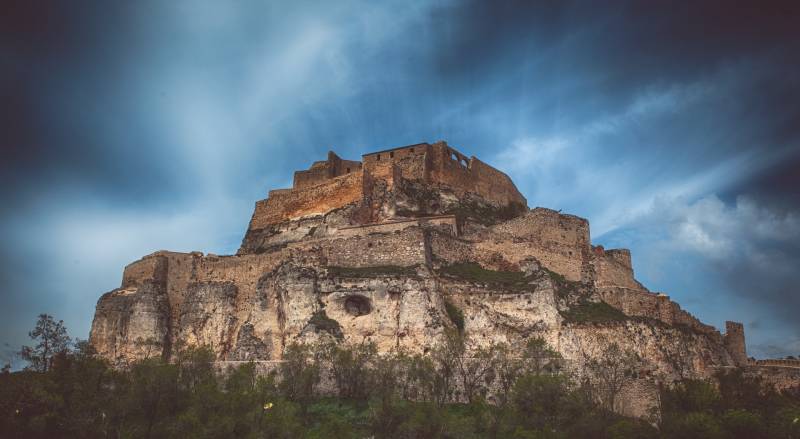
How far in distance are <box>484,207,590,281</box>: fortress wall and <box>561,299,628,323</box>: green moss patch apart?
4441 mm

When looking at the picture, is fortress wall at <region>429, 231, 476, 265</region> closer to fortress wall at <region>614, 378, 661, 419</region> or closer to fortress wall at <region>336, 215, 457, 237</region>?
fortress wall at <region>336, 215, 457, 237</region>

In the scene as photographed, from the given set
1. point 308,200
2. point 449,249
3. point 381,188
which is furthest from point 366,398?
point 308,200

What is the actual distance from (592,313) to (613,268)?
30.7 feet

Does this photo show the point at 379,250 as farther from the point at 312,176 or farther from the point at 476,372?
the point at 312,176

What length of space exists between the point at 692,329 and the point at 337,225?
28.8 metres

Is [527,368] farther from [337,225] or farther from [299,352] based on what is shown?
[337,225]

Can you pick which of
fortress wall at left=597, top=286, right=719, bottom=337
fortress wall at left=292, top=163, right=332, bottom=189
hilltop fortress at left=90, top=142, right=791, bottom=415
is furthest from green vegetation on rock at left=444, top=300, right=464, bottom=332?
fortress wall at left=292, top=163, right=332, bottom=189

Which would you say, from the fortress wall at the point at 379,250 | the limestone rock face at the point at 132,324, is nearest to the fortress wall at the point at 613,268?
the fortress wall at the point at 379,250

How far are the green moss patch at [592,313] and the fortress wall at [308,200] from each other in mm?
21760

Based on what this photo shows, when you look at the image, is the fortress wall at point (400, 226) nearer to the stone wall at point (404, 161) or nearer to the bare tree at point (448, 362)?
the stone wall at point (404, 161)

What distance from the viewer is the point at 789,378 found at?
51.3 metres

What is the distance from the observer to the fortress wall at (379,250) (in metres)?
52.1

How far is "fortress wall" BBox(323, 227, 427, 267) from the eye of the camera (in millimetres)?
52094

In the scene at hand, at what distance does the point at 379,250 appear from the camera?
174ft
